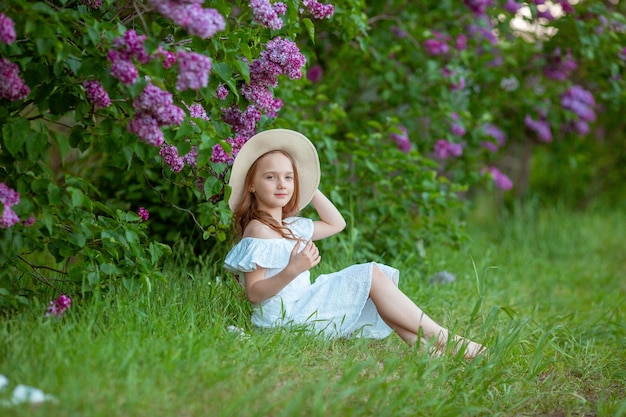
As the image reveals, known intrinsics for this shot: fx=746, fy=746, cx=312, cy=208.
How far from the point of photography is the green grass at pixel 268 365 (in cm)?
235

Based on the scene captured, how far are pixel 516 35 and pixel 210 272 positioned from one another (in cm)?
402

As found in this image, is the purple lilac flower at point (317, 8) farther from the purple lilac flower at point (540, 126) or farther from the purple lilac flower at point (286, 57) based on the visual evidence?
the purple lilac flower at point (540, 126)

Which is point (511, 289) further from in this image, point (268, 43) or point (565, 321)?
point (268, 43)

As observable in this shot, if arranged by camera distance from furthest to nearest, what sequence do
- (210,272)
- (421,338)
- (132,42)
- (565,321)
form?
(565,321) < (210,272) < (421,338) < (132,42)

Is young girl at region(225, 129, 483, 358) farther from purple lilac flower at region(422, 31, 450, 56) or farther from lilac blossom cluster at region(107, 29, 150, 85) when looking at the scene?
purple lilac flower at region(422, 31, 450, 56)

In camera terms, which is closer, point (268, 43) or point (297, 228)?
point (268, 43)

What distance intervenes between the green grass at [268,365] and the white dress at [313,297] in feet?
0.25

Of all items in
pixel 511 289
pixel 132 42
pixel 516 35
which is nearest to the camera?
pixel 132 42

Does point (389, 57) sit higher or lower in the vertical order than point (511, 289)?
higher

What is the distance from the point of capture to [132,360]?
2477mm

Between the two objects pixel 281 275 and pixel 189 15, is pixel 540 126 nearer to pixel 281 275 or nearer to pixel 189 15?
pixel 281 275

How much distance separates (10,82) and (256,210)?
118cm

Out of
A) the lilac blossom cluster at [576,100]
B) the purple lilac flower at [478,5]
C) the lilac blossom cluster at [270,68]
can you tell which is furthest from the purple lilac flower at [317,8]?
the lilac blossom cluster at [576,100]

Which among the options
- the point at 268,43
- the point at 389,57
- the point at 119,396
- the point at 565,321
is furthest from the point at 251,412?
the point at 389,57
